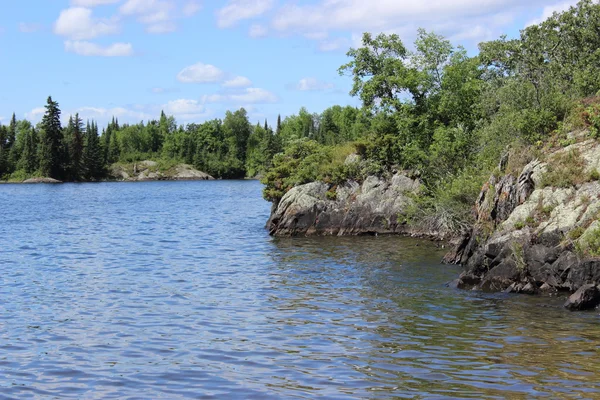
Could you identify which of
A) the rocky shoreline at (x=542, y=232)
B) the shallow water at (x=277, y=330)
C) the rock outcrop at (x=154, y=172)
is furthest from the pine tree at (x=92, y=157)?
the rocky shoreline at (x=542, y=232)

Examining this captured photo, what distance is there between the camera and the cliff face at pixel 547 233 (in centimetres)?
2111

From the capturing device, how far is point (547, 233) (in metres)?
22.7

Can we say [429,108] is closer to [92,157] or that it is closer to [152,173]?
[92,157]

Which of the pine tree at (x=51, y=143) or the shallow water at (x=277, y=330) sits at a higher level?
the pine tree at (x=51, y=143)

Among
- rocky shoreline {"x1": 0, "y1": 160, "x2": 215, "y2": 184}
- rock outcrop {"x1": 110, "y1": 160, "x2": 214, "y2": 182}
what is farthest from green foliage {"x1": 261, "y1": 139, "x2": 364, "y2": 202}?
rock outcrop {"x1": 110, "y1": 160, "x2": 214, "y2": 182}

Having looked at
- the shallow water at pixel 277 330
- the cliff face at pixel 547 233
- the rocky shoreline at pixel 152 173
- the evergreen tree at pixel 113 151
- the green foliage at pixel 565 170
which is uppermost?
the evergreen tree at pixel 113 151

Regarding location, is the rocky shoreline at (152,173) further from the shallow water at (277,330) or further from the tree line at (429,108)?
the shallow water at (277,330)

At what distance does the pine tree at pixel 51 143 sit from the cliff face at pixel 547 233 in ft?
413

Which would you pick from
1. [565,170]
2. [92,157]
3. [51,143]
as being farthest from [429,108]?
[92,157]

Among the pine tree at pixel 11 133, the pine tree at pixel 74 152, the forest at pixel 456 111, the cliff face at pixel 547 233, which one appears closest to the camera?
the cliff face at pixel 547 233

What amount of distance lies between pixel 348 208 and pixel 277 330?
80.3 ft

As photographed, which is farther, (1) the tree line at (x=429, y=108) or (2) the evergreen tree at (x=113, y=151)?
(2) the evergreen tree at (x=113, y=151)

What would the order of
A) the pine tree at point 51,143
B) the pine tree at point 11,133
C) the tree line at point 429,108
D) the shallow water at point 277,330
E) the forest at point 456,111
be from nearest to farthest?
1. the shallow water at point 277,330
2. the forest at point 456,111
3. the tree line at point 429,108
4. the pine tree at point 51,143
5. the pine tree at point 11,133

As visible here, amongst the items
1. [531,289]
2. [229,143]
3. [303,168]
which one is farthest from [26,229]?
[229,143]
